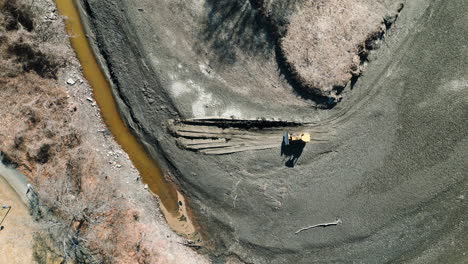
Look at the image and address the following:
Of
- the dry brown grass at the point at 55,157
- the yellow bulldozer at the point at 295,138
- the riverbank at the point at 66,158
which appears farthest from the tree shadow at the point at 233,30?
the dry brown grass at the point at 55,157

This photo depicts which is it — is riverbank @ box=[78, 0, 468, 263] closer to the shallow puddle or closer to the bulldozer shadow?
the bulldozer shadow

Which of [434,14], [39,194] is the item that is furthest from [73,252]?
[434,14]

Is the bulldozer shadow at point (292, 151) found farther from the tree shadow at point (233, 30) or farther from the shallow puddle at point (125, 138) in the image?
the shallow puddle at point (125, 138)

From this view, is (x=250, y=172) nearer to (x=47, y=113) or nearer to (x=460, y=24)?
(x=47, y=113)

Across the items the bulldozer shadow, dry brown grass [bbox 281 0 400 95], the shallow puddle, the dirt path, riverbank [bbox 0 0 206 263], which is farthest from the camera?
the shallow puddle

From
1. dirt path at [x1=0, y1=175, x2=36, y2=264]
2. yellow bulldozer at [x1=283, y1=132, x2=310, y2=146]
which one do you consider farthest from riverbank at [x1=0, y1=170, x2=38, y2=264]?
yellow bulldozer at [x1=283, y1=132, x2=310, y2=146]
